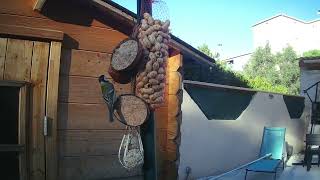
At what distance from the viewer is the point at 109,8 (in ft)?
13.1

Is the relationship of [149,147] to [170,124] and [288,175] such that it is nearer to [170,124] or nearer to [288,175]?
[170,124]

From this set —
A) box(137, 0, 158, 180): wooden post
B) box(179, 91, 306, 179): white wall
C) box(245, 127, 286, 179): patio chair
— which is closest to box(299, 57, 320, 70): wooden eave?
box(179, 91, 306, 179): white wall

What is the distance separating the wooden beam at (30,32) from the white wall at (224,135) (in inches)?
167

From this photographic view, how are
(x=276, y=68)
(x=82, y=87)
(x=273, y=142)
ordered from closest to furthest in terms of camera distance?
(x=82, y=87)
(x=273, y=142)
(x=276, y=68)

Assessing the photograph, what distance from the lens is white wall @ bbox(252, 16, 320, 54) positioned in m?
38.1

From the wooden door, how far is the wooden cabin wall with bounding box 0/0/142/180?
112 mm

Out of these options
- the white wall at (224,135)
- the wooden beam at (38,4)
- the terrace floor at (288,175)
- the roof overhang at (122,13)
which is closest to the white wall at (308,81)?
the white wall at (224,135)

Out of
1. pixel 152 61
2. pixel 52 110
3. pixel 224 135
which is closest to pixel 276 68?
pixel 224 135

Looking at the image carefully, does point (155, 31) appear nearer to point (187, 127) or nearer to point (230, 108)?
point (187, 127)

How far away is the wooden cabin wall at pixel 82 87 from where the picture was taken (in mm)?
3785

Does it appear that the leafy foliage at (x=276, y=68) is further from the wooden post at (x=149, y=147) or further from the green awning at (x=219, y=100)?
the wooden post at (x=149, y=147)

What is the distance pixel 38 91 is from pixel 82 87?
1.40ft

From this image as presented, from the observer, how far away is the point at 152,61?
271 cm

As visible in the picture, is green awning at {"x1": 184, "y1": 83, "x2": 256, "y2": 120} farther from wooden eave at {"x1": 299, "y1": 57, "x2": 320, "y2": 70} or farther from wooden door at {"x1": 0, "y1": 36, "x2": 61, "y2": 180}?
wooden door at {"x1": 0, "y1": 36, "x2": 61, "y2": 180}
